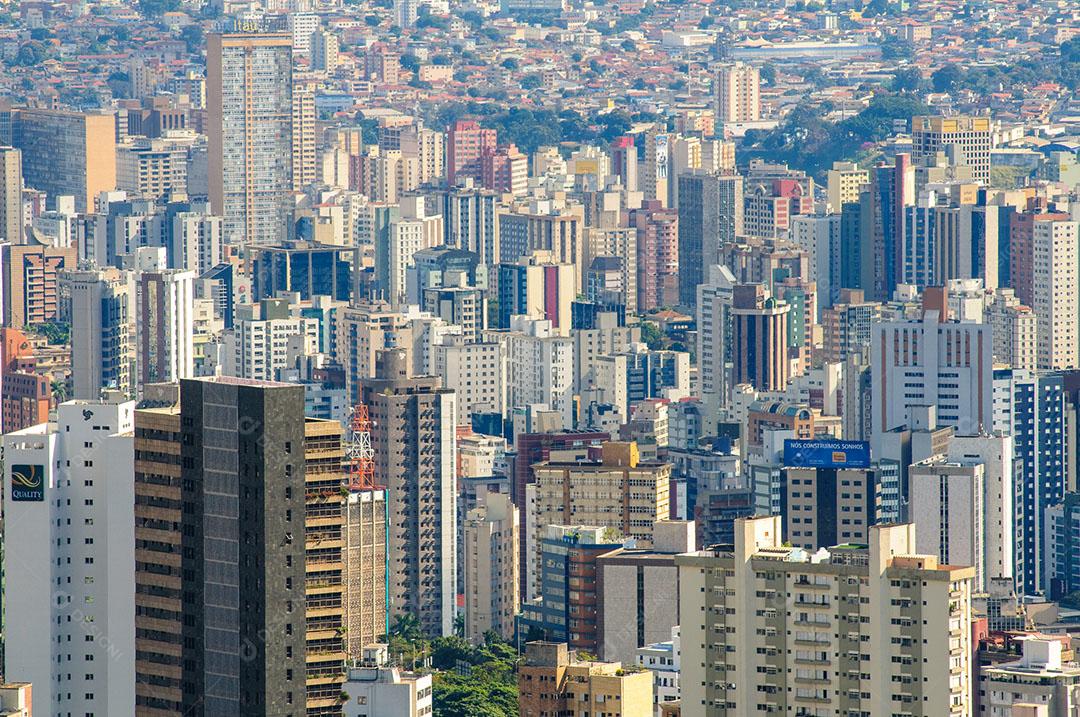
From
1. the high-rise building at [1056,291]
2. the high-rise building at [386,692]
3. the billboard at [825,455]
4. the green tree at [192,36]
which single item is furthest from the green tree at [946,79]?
the high-rise building at [386,692]

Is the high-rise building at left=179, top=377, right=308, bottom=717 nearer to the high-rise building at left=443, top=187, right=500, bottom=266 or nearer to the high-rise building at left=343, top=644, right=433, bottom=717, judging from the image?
the high-rise building at left=343, top=644, right=433, bottom=717

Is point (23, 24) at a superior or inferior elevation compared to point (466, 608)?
superior

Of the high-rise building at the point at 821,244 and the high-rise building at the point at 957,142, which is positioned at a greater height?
the high-rise building at the point at 957,142

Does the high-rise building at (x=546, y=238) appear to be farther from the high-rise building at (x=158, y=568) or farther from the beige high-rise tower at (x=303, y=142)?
the high-rise building at (x=158, y=568)

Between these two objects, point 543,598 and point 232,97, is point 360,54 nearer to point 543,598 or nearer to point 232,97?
point 232,97

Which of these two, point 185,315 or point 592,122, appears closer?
point 185,315

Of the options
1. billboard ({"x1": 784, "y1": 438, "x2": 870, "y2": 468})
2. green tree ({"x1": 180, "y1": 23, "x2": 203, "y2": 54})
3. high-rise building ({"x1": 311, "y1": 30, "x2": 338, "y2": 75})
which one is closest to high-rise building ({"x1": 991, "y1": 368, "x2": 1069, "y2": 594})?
billboard ({"x1": 784, "y1": 438, "x2": 870, "y2": 468})

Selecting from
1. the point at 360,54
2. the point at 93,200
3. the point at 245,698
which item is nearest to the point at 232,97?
the point at 93,200
